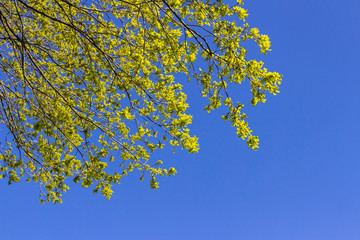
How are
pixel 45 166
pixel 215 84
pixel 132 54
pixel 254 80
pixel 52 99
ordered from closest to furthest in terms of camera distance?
pixel 254 80 → pixel 215 84 → pixel 132 54 → pixel 52 99 → pixel 45 166

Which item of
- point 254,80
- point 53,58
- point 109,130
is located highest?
point 53,58

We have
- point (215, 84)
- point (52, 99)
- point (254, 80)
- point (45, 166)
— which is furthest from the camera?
point (45, 166)

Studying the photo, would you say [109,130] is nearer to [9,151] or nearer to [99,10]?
[99,10]

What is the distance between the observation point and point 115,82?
6750 millimetres

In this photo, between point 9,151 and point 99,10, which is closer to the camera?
point 99,10

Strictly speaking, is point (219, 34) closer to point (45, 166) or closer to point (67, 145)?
point (67, 145)

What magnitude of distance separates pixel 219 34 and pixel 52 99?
375cm

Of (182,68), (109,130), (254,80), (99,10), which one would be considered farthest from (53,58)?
(254,80)

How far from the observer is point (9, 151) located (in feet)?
26.0

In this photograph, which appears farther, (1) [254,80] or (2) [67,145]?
(2) [67,145]

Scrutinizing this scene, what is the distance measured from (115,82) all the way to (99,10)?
4.73ft

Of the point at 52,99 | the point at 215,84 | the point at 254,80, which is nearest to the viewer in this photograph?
the point at 254,80

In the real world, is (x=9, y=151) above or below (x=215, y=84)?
above

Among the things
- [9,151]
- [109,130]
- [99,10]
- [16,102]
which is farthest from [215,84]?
[9,151]
